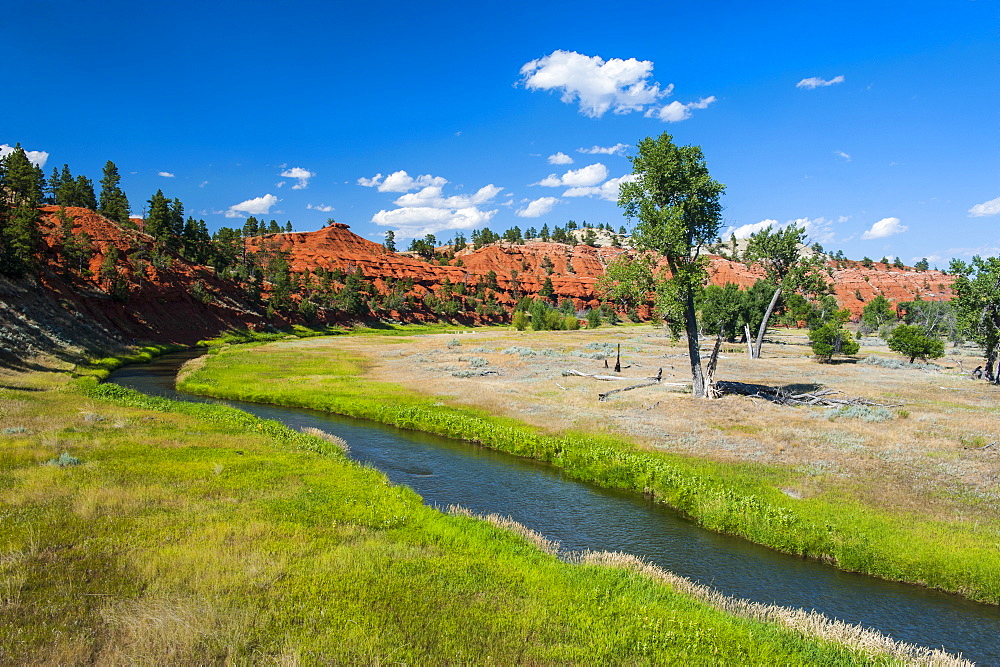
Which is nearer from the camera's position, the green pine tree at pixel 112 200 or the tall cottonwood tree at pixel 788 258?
the tall cottonwood tree at pixel 788 258

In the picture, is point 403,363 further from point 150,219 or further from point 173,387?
point 150,219

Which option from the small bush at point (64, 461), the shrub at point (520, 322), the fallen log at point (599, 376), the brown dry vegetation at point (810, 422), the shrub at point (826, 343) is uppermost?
the shrub at point (520, 322)

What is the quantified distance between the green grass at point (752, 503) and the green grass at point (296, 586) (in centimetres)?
747

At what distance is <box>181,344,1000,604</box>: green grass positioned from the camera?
1551 centimetres

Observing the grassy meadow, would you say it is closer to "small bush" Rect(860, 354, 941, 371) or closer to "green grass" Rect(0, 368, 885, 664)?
"green grass" Rect(0, 368, 885, 664)

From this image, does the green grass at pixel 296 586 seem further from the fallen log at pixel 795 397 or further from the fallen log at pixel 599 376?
the fallen log at pixel 795 397

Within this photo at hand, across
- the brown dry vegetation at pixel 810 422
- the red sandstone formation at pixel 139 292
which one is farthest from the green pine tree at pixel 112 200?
the brown dry vegetation at pixel 810 422

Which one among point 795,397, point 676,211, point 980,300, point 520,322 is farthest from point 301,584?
point 520,322

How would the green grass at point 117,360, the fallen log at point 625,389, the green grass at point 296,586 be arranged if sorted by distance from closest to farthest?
the green grass at point 296,586 → the fallen log at point 625,389 → the green grass at point 117,360

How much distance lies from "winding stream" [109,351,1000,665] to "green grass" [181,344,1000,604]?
0.60m

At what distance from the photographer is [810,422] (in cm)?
3067

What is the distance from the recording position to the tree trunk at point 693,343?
35.0 metres

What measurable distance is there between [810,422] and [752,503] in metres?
14.8

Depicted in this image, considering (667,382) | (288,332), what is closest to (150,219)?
(288,332)
